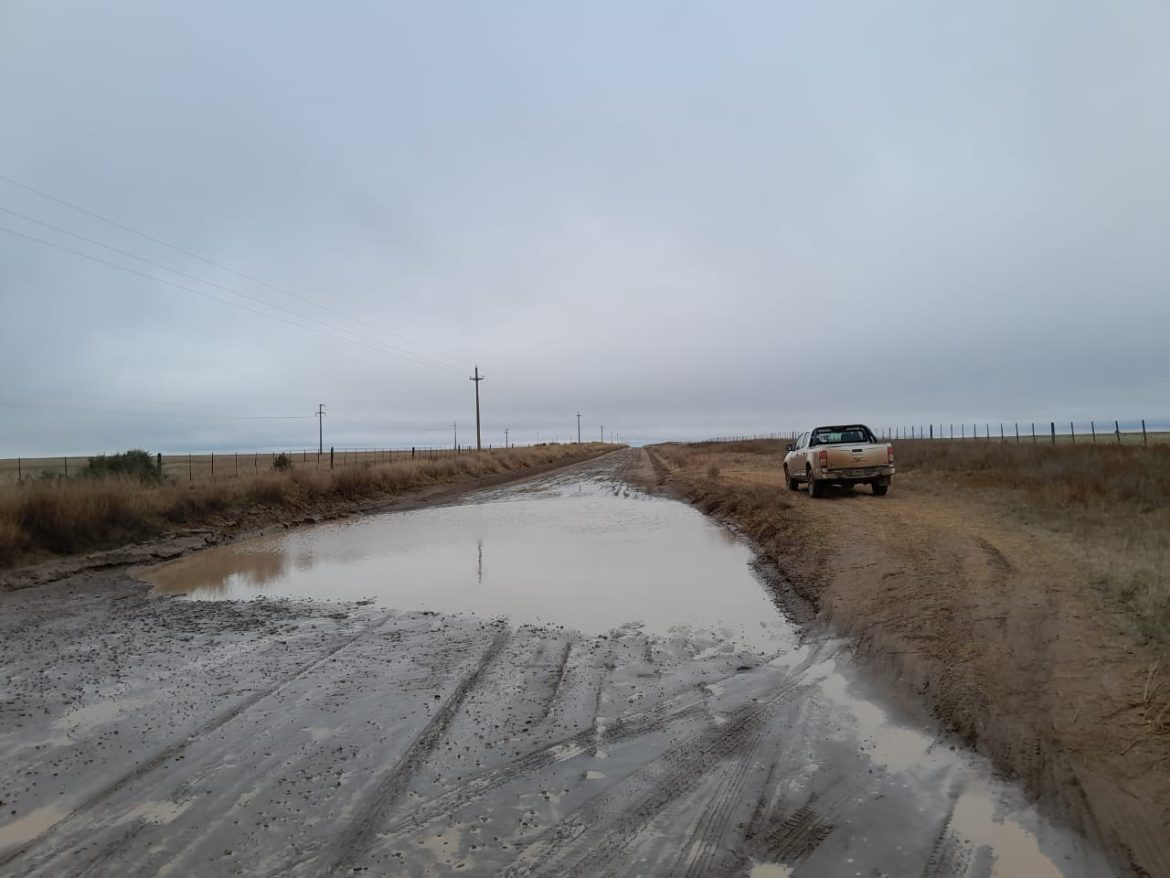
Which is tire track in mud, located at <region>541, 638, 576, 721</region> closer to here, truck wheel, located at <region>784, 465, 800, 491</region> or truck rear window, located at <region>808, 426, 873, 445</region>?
truck rear window, located at <region>808, 426, 873, 445</region>

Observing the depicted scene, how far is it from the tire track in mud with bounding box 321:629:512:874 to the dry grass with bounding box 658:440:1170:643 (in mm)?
6100

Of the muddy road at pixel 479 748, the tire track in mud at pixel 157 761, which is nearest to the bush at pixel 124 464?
the muddy road at pixel 479 748

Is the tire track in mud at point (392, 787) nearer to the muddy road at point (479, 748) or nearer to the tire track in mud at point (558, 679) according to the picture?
the muddy road at point (479, 748)

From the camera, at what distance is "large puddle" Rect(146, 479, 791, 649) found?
352 inches

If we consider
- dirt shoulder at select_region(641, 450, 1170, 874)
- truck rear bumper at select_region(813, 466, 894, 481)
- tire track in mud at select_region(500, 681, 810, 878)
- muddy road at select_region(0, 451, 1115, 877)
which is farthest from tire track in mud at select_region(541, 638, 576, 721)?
truck rear bumper at select_region(813, 466, 894, 481)

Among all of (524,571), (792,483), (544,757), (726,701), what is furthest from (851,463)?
(544,757)

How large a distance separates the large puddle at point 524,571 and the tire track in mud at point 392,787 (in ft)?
7.99

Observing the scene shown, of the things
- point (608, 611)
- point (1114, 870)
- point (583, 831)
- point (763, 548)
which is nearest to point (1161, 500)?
point (763, 548)

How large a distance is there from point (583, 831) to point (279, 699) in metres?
3.28

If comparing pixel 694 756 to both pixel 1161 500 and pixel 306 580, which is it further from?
pixel 1161 500

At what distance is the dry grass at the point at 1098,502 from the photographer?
8.00 metres

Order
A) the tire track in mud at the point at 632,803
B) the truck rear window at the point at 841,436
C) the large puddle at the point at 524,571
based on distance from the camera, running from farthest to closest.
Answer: the truck rear window at the point at 841,436
the large puddle at the point at 524,571
the tire track in mud at the point at 632,803

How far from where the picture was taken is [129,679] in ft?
21.4

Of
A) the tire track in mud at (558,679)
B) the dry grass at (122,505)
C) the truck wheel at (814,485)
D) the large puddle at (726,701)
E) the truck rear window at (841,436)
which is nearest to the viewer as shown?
the large puddle at (726,701)
